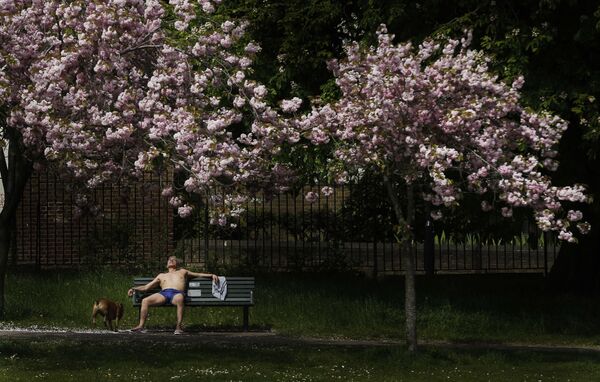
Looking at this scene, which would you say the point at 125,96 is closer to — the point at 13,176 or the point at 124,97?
the point at 124,97

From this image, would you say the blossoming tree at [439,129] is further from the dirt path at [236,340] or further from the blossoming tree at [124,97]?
the dirt path at [236,340]

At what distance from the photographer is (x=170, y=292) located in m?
17.6

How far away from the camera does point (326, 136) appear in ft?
49.0

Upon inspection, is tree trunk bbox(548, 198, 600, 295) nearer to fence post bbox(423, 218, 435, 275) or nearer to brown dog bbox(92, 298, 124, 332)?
fence post bbox(423, 218, 435, 275)

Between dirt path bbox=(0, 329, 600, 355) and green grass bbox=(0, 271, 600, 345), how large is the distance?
0.52m

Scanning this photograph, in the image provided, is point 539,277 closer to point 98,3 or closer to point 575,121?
point 575,121

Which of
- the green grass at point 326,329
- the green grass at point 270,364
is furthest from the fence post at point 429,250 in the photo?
the green grass at point 270,364

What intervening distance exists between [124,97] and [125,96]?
0.06ft

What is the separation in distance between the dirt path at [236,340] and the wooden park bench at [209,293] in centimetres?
45

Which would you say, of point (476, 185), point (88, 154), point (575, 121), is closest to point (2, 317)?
point (88, 154)

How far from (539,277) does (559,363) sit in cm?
1128

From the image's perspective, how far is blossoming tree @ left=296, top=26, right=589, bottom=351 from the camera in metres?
14.3

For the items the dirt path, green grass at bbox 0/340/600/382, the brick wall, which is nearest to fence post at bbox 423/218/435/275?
the brick wall

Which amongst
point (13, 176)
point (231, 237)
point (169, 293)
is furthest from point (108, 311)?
point (231, 237)
